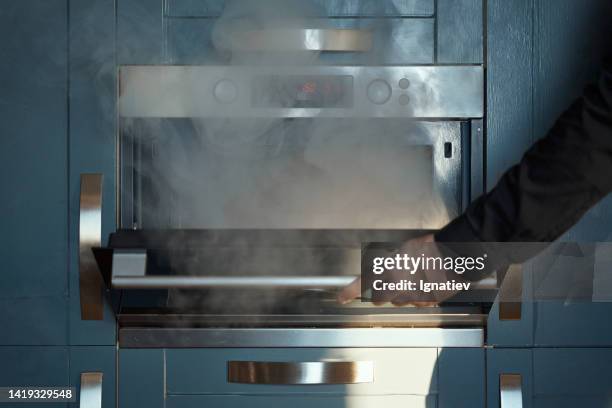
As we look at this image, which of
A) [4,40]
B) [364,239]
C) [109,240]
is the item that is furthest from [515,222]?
[4,40]

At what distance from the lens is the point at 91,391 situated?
1267 mm

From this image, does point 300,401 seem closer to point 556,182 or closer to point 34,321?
point 34,321

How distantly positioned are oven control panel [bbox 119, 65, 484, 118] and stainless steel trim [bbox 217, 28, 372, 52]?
37 mm

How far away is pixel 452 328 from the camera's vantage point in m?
1.28

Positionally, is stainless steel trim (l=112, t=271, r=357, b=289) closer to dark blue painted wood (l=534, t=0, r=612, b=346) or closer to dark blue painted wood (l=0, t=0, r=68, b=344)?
dark blue painted wood (l=0, t=0, r=68, b=344)

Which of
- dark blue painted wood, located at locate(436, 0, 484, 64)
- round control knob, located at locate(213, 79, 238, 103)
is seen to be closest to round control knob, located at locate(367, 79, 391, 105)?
dark blue painted wood, located at locate(436, 0, 484, 64)

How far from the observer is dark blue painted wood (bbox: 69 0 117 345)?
4.17 ft

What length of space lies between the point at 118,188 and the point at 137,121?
13 centimetres

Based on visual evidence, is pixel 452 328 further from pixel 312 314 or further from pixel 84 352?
pixel 84 352

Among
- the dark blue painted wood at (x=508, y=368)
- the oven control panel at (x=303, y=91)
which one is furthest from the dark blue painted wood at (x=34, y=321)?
the dark blue painted wood at (x=508, y=368)

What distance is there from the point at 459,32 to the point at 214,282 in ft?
2.05

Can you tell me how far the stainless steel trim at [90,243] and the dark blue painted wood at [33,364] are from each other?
0.09 m

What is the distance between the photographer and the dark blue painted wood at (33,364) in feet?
4.19

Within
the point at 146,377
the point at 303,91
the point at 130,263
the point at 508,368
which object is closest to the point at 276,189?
the point at 303,91
